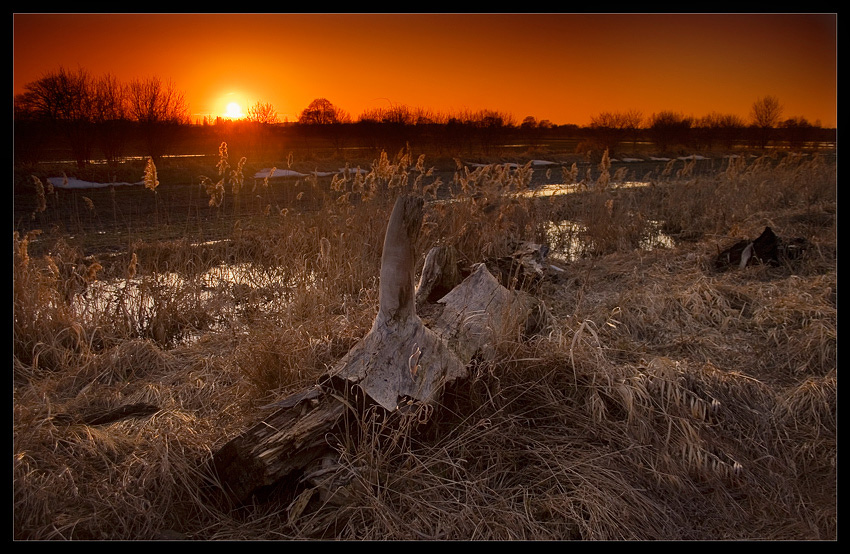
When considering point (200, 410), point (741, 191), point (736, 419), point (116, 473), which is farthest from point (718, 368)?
point (741, 191)

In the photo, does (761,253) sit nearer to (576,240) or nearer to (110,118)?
(576,240)

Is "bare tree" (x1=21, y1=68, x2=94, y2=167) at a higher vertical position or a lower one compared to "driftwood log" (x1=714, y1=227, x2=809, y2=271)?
higher

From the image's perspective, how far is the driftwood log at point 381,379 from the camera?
2.36 meters

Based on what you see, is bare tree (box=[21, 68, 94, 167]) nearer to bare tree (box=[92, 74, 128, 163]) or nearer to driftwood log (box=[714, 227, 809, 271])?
bare tree (box=[92, 74, 128, 163])

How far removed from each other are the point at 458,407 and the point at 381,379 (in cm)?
48

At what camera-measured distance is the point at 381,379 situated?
8.60 feet

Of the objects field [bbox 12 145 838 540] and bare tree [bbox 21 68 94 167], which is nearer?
field [bbox 12 145 838 540]

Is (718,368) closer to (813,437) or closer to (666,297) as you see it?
(813,437)

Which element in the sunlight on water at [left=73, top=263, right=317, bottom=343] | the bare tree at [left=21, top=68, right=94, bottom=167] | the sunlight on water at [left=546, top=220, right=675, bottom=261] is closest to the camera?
the sunlight on water at [left=73, top=263, right=317, bottom=343]

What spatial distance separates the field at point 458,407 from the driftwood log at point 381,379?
12 cm

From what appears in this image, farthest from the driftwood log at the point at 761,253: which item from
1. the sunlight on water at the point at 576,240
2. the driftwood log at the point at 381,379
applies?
the driftwood log at the point at 381,379

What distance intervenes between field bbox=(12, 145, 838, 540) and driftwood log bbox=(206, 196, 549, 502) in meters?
0.12

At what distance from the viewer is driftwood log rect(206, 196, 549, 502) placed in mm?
2359

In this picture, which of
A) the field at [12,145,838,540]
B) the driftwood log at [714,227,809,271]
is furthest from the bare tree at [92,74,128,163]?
the driftwood log at [714,227,809,271]
